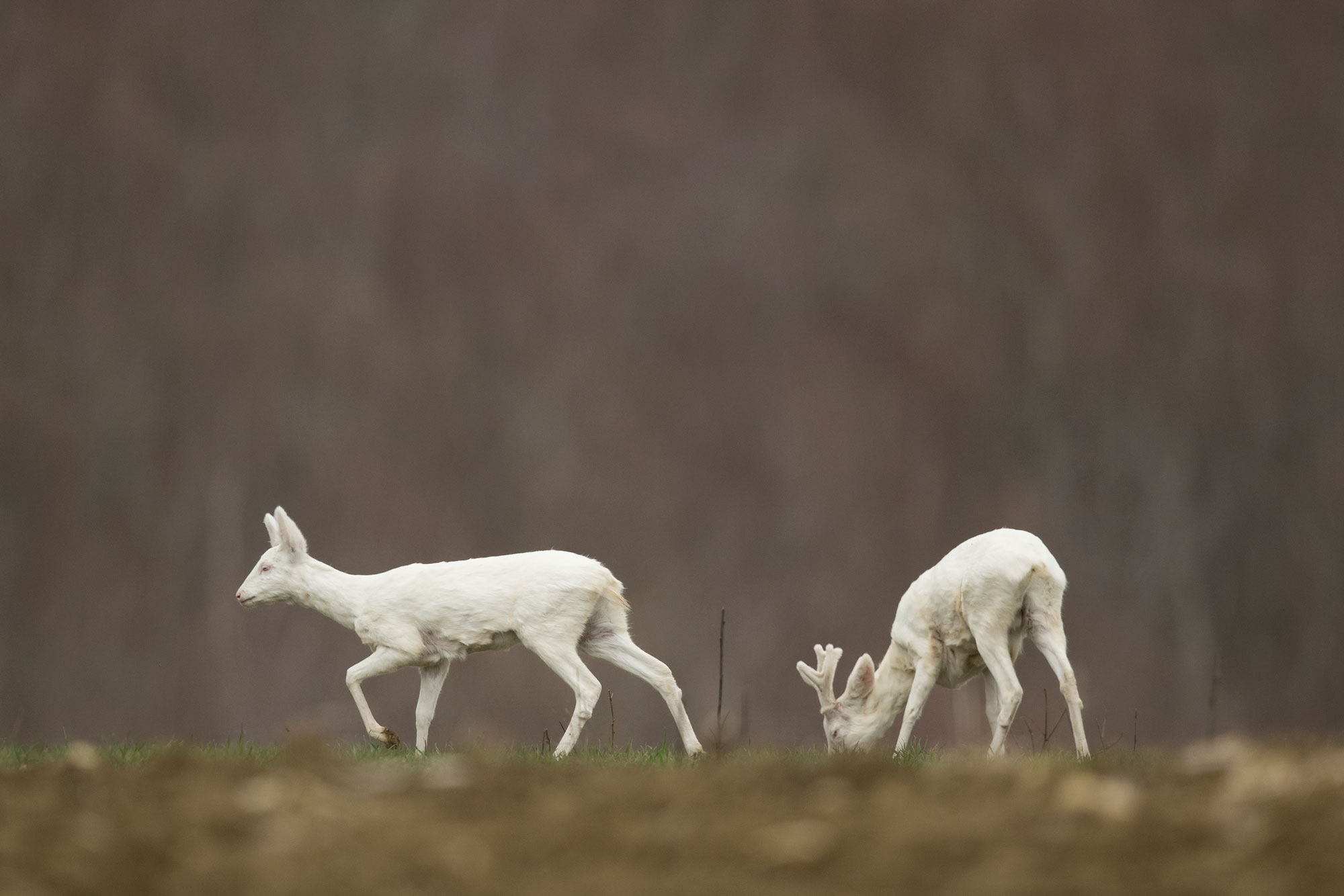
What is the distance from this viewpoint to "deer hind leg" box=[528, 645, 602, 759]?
31.9ft

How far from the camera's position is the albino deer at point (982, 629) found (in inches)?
391

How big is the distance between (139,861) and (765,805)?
2.02 m

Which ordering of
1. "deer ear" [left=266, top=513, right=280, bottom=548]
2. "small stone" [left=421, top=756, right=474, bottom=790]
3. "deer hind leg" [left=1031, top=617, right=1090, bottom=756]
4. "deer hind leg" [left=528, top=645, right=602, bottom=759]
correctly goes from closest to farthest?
"small stone" [left=421, top=756, right=474, bottom=790] < "deer hind leg" [left=1031, top=617, right=1090, bottom=756] < "deer hind leg" [left=528, top=645, right=602, bottom=759] < "deer ear" [left=266, top=513, right=280, bottom=548]

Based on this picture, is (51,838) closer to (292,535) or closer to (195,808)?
(195,808)

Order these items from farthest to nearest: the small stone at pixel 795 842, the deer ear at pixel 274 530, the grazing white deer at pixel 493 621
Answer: the deer ear at pixel 274 530 < the grazing white deer at pixel 493 621 < the small stone at pixel 795 842

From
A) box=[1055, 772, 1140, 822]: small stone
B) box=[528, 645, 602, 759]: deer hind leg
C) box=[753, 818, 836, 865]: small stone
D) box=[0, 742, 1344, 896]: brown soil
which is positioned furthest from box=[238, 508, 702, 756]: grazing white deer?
box=[753, 818, 836, 865]: small stone

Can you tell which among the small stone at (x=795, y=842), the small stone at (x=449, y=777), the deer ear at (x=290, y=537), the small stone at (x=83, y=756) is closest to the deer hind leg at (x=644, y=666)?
the deer ear at (x=290, y=537)

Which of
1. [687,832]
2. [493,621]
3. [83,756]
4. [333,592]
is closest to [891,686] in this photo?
[493,621]

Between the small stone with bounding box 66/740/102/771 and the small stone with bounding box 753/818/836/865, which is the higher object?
the small stone with bounding box 66/740/102/771

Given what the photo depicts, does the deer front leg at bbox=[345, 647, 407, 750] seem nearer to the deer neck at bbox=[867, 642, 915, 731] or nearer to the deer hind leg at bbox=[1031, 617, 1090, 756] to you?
the deer neck at bbox=[867, 642, 915, 731]

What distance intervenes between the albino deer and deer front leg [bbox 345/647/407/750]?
3.18 metres

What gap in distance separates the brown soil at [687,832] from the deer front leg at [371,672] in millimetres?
4150

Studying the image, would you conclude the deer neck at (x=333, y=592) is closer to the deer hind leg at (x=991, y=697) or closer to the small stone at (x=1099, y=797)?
the deer hind leg at (x=991, y=697)

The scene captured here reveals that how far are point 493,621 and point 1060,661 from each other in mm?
4016
